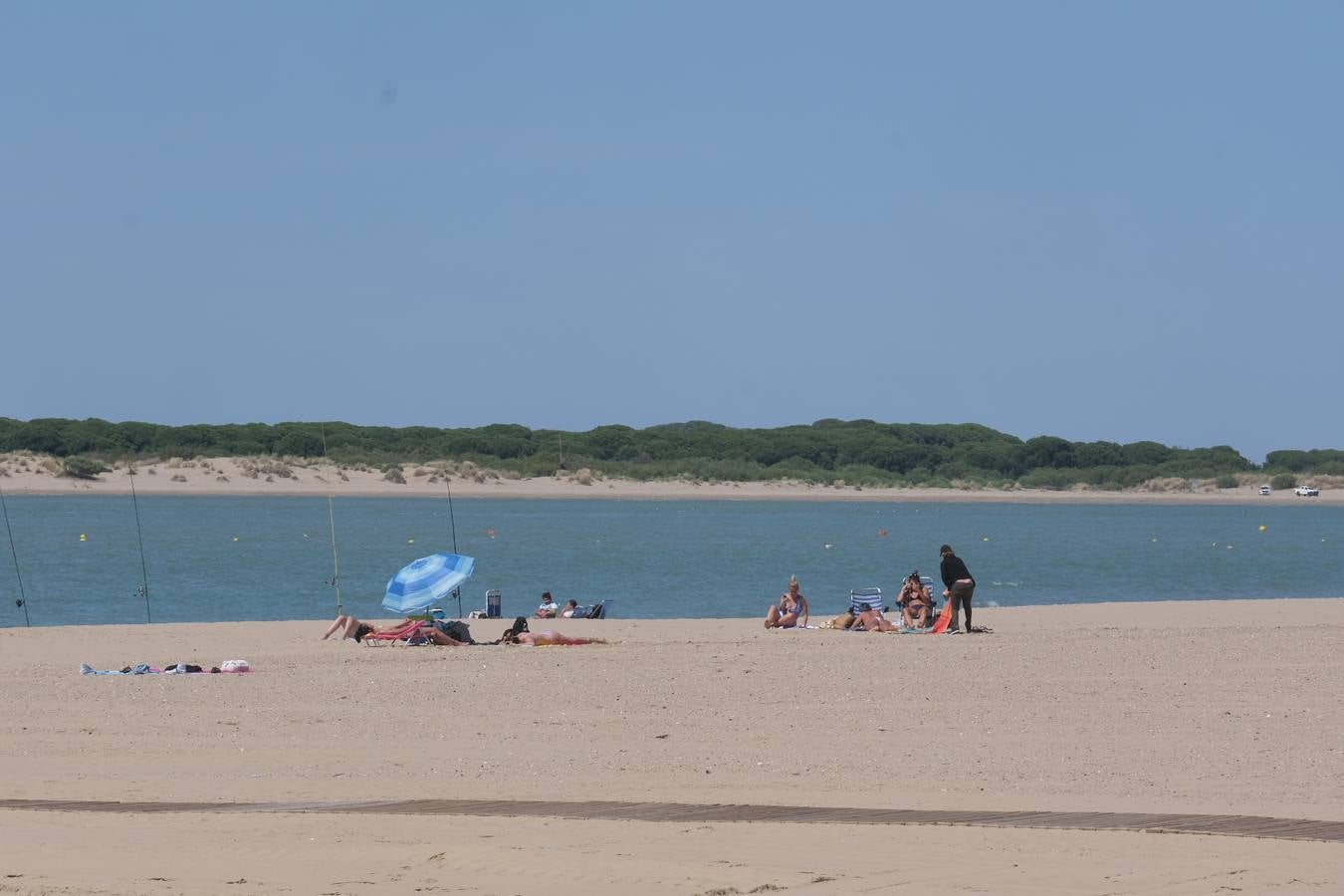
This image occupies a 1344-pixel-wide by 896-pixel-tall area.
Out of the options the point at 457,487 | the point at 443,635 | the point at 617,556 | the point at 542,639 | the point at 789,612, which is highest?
the point at 457,487

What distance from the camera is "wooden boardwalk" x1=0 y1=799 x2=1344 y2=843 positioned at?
8.41m

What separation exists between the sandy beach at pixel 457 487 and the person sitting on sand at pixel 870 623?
5543cm

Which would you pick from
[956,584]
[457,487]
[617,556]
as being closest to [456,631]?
[956,584]

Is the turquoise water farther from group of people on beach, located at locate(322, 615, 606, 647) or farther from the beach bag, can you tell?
the beach bag

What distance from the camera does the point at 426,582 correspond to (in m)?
20.3

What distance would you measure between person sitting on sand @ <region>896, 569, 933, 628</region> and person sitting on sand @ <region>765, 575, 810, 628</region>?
4.47ft

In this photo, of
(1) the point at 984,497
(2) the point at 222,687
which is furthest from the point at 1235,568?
(1) the point at 984,497

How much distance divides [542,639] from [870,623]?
4.36 metres

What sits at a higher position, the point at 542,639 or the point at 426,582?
the point at 426,582

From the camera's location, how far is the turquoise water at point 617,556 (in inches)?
1195

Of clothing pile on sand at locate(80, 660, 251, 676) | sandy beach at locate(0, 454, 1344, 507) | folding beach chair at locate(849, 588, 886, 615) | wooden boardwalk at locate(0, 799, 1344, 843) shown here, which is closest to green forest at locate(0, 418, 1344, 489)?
sandy beach at locate(0, 454, 1344, 507)

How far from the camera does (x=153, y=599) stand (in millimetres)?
29172

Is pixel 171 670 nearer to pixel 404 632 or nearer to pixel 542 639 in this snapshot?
pixel 404 632

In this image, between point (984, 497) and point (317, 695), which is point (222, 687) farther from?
point (984, 497)
